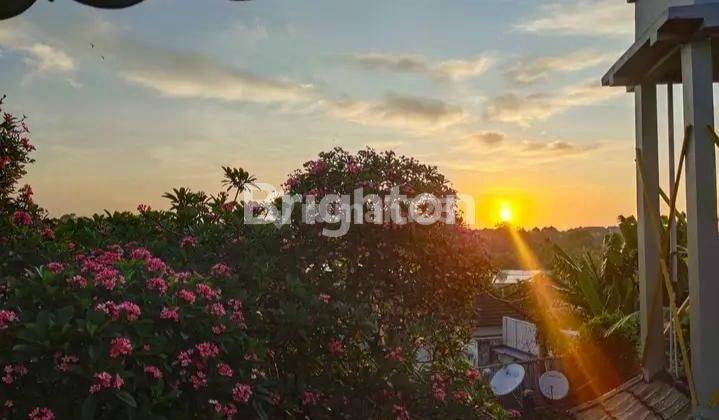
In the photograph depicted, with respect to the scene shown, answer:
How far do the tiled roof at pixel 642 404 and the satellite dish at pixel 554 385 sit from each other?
25.4 ft

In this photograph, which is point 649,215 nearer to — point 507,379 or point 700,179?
point 700,179

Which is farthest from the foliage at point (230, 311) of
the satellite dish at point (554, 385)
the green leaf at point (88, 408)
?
the satellite dish at point (554, 385)

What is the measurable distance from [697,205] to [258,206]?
15.6 ft

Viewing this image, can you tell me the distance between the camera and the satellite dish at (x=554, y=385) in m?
18.1

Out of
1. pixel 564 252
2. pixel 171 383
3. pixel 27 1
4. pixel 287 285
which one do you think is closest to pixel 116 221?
pixel 287 285

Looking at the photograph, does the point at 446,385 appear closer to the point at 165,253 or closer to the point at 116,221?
the point at 165,253

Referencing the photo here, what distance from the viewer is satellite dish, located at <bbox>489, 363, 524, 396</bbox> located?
1806cm

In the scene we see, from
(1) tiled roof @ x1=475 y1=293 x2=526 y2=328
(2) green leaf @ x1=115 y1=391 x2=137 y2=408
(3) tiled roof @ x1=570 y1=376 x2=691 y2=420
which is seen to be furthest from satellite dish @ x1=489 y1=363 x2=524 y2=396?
(2) green leaf @ x1=115 y1=391 x2=137 y2=408

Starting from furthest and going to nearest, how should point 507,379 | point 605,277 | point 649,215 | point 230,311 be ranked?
point 605,277
point 507,379
point 649,215
point 230,311

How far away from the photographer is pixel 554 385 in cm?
1816

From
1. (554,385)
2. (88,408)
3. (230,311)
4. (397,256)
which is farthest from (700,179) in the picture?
(554,385)

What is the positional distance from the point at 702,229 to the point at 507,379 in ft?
38.6

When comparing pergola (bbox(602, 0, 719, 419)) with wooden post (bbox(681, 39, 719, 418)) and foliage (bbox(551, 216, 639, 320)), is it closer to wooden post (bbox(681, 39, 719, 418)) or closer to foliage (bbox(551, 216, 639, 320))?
wooden post (bbox(681, 39, 719, 418))

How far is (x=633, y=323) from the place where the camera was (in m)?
17.0
